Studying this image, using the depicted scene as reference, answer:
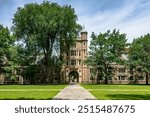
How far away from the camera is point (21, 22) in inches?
2360

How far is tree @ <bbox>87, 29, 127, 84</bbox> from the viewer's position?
222 ft

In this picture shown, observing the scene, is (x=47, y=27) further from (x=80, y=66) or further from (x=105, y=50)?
(x=80, y=66)

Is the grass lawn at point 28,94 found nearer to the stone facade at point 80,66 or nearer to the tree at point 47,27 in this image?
the tree at point 47,27

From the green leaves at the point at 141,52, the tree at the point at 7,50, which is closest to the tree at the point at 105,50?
the green leaves at the point at 141,52

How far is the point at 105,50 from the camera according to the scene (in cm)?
6788

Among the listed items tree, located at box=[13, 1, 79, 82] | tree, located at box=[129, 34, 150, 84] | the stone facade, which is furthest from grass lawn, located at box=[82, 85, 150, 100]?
the stone facade

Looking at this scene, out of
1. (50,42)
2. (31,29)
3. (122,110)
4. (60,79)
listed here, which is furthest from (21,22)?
(122,110)

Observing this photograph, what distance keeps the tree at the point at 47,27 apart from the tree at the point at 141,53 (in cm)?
1595

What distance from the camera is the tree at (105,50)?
2667 inches

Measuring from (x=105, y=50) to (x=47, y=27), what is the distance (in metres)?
16.2

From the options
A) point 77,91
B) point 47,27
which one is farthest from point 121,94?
point 47,27

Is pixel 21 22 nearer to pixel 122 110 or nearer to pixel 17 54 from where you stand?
pixel 17 54

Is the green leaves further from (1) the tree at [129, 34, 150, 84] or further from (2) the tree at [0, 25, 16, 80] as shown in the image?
(2) the tree at [0, 25, 16, 80]

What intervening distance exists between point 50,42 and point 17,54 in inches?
289
